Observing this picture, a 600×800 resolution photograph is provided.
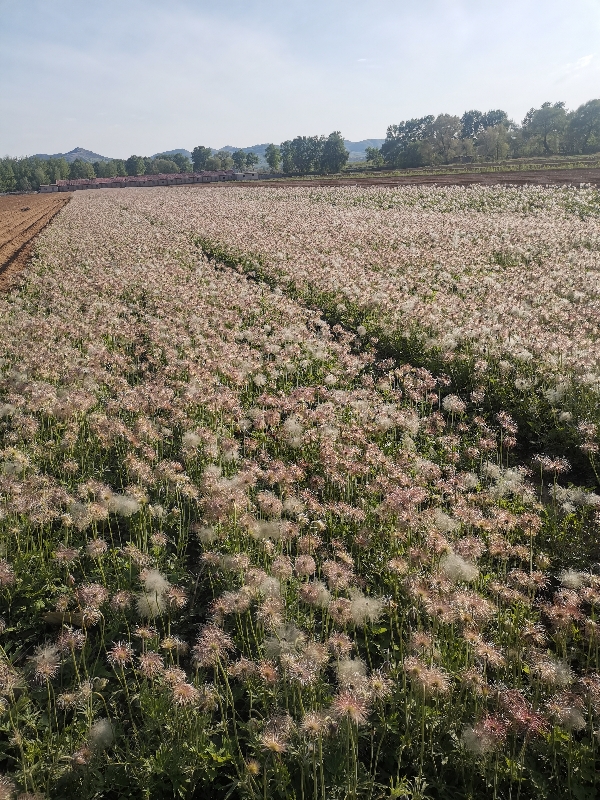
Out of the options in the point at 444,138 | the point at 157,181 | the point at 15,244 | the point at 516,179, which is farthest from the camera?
the point at 157,181

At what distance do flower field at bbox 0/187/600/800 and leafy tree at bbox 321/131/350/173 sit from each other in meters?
132

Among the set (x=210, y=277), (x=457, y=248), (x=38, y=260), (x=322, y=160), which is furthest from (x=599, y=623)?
(x=322, y=160)

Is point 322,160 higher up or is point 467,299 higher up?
point 322,160

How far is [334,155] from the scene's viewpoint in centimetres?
14075

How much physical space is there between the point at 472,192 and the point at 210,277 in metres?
30.3

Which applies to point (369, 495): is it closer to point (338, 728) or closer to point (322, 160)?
point (338, 728)

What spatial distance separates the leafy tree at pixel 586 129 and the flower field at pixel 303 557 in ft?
422

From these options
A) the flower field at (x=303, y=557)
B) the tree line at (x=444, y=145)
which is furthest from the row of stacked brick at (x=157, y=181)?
the flower field at (x=303, y=557)

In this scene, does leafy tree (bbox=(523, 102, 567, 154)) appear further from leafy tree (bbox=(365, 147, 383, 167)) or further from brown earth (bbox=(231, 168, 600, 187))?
brown earth (bbox=(231, 168, 600, 187))

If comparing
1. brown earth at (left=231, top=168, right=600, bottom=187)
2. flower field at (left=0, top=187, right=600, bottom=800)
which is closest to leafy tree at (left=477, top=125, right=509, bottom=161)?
brown earth at (left=231, top=168, right=600, bottom=187)

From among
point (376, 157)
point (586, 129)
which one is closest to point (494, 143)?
point (586, 129)

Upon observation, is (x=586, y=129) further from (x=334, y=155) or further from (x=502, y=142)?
(x=334, y=155)

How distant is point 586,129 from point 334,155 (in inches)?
2335

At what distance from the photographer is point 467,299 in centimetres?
1381
